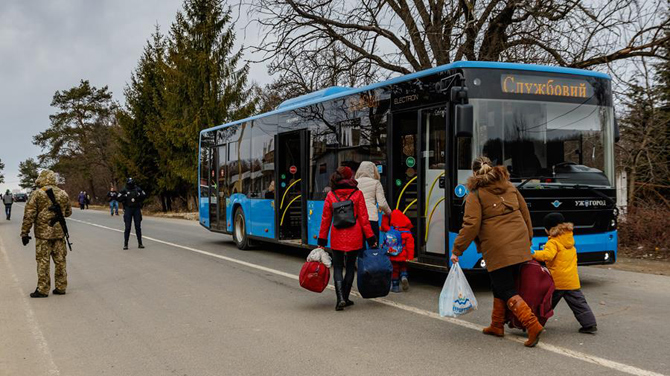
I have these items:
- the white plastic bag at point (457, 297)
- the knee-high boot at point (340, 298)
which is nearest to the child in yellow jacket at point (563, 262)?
the white plastic bag at point (457, 297)

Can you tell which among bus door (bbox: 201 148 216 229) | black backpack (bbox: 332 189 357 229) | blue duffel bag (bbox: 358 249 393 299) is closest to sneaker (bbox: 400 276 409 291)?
blue duffel bag (bbox: 358 249 393 299)

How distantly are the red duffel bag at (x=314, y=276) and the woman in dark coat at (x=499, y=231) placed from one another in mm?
2066

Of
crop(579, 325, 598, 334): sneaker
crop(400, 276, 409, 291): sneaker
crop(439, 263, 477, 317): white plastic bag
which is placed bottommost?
crop(579, 325, 598, 334): sneaker

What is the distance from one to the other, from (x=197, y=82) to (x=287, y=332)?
99.4 ft

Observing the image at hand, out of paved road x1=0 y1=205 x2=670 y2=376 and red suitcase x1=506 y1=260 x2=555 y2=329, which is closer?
paved road x1=0 y1=205 x2=670 y2=376

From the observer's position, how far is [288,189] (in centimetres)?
1219

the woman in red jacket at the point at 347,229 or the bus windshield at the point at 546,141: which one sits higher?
the bus windshield at the point at 546,141

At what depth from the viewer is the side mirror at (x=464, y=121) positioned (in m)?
7.11

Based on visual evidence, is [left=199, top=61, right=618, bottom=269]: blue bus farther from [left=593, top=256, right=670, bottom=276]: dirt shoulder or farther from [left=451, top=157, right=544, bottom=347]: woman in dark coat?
[left=593, top=256, right=670, bottom=276]: dirt shoulder

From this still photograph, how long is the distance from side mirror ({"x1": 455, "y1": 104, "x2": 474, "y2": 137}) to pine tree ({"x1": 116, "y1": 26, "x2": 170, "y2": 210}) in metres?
35.2

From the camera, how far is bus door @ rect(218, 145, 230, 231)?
49.9 feet

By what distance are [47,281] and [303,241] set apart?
453 cm

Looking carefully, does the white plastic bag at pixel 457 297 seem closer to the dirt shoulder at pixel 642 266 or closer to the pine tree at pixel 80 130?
the dirt shoulder at pixel 642 266

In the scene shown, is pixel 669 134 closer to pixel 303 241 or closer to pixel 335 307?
pixel 303 241
